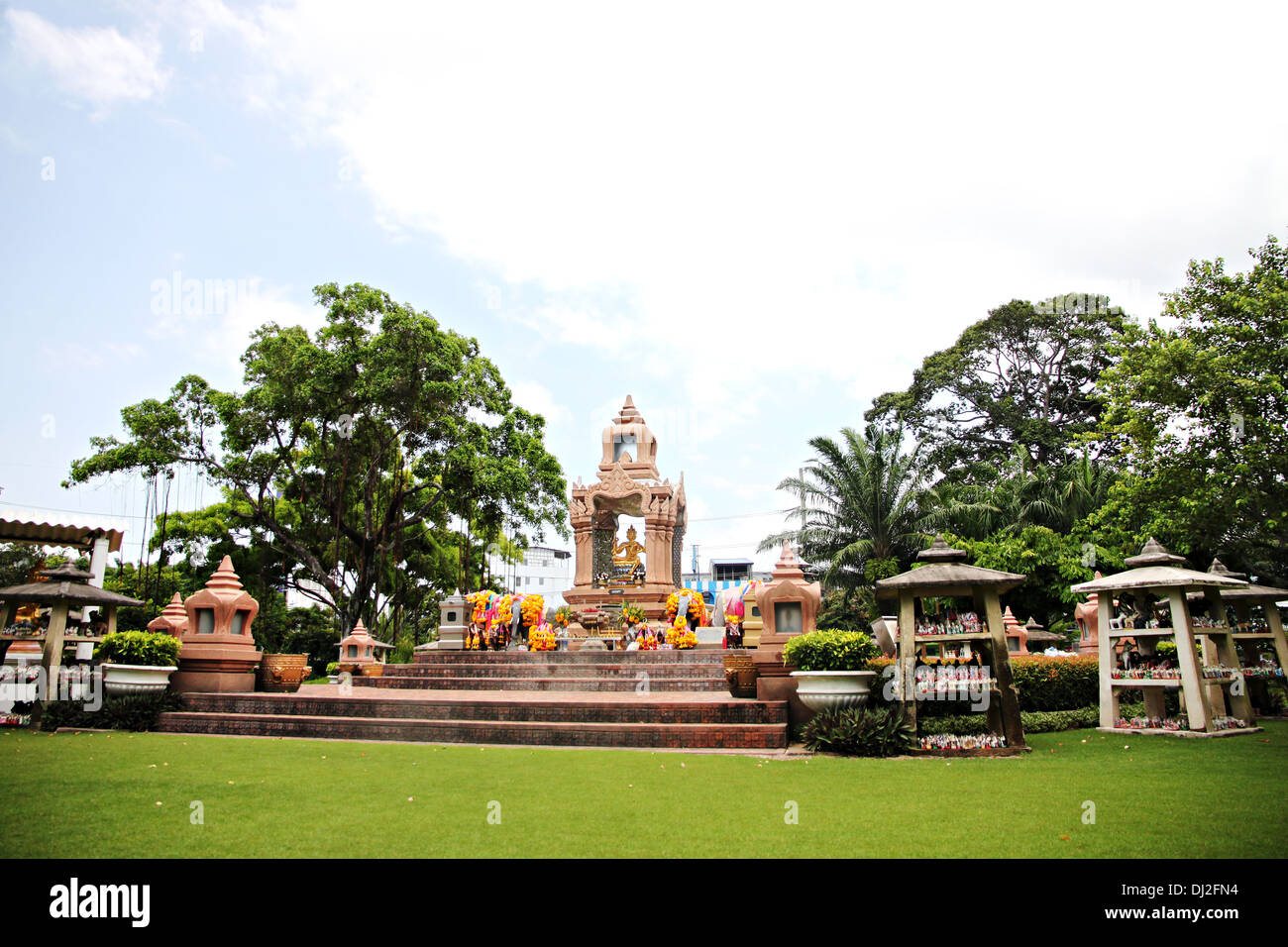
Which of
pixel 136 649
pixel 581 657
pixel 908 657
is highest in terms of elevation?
pixel 908 657

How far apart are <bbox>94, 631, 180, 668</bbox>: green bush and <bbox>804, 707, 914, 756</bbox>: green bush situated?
9315mm

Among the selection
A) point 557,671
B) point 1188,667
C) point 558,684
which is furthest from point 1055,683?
point 557,671

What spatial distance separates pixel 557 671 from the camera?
1527 cm

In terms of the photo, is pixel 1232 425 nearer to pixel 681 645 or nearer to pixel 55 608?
pixel 681 645

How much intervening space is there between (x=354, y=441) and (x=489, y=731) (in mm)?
17084

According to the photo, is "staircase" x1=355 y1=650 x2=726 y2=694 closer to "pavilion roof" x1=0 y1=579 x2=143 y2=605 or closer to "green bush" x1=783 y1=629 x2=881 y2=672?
"green bush" x1=783 y1=629 x2=881 y2=672

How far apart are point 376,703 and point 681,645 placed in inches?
274

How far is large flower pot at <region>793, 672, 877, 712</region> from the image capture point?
31.4 ft

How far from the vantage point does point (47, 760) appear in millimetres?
7988

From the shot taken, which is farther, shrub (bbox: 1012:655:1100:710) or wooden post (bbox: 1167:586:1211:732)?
shrub (bbox: 1012:655:1100:710)
